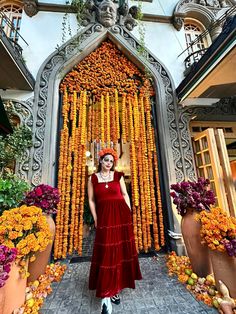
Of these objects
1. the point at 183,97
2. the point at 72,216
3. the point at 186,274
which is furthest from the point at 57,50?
the point at 186,274

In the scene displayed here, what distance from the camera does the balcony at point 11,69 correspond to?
2.71m

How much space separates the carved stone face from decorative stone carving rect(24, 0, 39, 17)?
156cm

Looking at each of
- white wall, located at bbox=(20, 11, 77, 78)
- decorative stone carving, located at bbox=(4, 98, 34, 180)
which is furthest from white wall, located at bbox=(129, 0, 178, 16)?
decorative stone carving, located at bbox=(4, 98, 34, 180)

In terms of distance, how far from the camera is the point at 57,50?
384 centimetres

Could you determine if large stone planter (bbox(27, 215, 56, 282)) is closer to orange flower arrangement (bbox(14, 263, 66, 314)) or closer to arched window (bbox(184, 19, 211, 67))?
orange flower arrangement (bbox(14, 263, 66, 314))

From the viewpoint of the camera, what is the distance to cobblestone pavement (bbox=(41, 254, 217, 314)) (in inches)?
70.2

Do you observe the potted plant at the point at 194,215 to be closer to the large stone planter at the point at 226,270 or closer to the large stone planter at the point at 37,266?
the large stone planter at the point at 226,270

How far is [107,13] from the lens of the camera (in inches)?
159

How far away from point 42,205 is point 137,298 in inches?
66.6

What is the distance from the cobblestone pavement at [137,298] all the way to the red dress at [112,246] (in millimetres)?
175

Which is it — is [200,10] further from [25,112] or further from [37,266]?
[37,266]

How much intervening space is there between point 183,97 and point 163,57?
1375 millimetres

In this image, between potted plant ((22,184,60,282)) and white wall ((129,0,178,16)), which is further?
white wall ((129,0,178,16))

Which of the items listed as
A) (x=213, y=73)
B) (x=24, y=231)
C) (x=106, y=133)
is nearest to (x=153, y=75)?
(x=213, y=73)
